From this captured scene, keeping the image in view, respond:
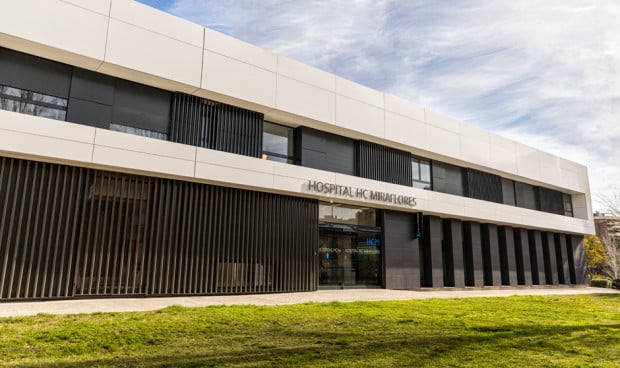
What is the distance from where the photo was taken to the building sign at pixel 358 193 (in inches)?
650

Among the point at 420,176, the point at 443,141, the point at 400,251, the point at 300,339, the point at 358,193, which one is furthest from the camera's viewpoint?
the point at 443,141

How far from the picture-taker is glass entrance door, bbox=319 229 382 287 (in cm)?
1714

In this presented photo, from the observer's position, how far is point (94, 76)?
12.5m

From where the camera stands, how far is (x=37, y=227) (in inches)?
435

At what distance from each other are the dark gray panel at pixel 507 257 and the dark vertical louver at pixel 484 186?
198 cm

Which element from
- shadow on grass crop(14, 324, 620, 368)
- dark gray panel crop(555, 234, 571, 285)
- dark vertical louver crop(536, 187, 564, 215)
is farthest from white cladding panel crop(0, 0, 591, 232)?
dark gray panel crop(555, 234, 571, 285)

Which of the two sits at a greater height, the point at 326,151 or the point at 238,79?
the point at 238,79

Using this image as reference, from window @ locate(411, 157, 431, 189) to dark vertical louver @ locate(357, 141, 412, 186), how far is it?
65 cm

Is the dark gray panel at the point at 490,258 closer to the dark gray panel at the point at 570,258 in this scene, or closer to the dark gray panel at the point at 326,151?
the dark gray panel at the point at 570,258

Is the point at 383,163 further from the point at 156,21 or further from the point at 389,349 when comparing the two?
the point at 389,349

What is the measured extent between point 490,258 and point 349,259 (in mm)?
10406

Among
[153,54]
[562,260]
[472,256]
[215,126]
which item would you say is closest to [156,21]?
[153,54]

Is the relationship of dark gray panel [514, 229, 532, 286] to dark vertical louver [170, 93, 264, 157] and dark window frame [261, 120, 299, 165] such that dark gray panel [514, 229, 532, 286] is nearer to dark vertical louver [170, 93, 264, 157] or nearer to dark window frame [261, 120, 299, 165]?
dark window frame [261, 120, 299, 165]

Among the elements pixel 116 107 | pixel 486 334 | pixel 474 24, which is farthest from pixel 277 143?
pixel 486 334
